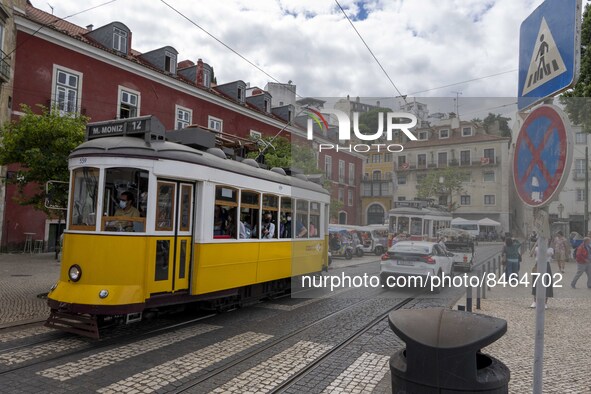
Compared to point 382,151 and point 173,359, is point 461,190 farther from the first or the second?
point 173,359

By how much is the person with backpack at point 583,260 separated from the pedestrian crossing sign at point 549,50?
2.03 m

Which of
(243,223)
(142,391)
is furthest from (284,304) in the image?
(142,391)

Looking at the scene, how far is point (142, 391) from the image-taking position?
4805 mm

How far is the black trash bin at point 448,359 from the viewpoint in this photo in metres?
2.73

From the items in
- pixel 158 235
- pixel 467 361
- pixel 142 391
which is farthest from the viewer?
pixel 158 235

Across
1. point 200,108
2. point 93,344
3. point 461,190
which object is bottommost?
point 93,344

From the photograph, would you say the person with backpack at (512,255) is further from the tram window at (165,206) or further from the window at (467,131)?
the tram window at (165,206)

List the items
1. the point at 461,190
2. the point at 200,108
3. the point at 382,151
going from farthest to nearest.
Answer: the point at 200,108 < the point at 382,151 < the point at 461,190

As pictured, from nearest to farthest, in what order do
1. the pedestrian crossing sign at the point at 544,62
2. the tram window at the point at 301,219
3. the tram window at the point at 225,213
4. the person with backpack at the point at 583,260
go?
1. the pedestrian crossing sign at the point at 544,62
2. the person with backpack at the point at 583,260
3. the tram window at the point at 225,213
4. the tram window at the point at 301,219

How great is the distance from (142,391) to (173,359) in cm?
115

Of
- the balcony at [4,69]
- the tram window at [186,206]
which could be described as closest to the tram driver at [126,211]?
the tram window at [186,206]

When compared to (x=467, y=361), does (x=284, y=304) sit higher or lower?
lower

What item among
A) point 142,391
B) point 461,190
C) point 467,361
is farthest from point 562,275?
point 142,391

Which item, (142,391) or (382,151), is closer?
(142,391)
